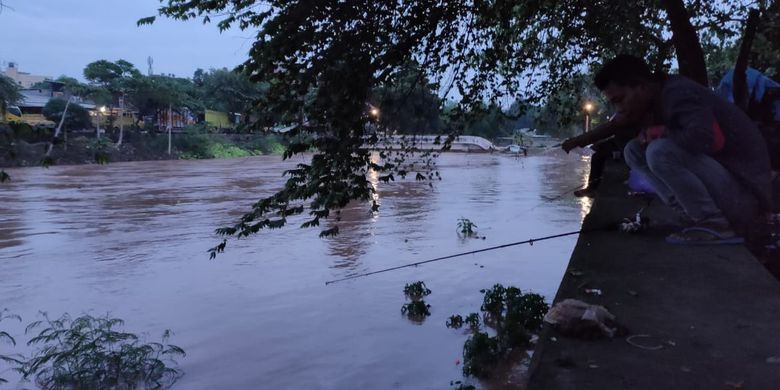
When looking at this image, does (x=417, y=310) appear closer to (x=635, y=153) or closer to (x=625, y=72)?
(x=635, y=153)

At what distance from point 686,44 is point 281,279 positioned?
6602 millimetres

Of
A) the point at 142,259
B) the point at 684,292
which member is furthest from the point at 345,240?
the point at 684,292

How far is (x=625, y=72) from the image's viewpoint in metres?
3.41

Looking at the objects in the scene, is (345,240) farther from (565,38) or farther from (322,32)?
(322,32)

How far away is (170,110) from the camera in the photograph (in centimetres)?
5169

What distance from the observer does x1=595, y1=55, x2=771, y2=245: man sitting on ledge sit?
337cm

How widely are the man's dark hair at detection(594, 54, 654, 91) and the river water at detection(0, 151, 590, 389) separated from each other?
10.8 feet

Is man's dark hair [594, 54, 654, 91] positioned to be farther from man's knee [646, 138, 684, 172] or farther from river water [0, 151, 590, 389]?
river water [0, 151, 590, 389]

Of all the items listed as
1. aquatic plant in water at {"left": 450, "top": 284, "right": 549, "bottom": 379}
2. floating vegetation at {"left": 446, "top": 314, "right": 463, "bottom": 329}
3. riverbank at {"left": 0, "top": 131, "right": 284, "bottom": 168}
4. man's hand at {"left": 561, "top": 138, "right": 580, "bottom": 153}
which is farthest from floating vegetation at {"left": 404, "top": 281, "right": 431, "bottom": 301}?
riverbank at {"left": 0, "top": 131, "right": 284, "bottom": 168}

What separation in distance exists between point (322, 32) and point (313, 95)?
368 mm

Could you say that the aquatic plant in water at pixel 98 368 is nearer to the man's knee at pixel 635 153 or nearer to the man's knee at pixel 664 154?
the man's knee at pixel 635 153

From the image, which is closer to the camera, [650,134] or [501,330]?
[650,134]

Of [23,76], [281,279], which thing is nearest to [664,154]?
[281,279]

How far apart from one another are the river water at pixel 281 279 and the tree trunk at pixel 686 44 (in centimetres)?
323
